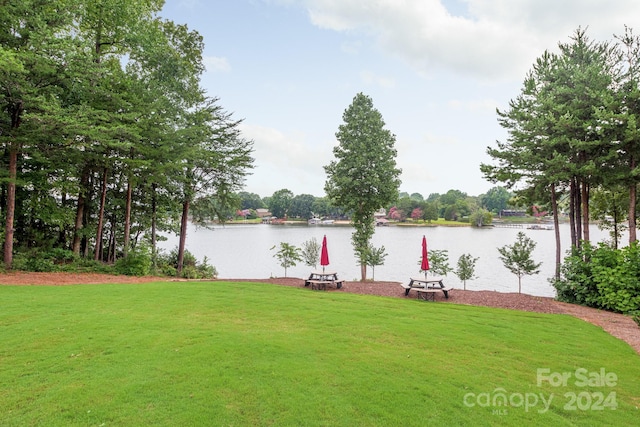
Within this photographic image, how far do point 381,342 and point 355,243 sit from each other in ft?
43.2

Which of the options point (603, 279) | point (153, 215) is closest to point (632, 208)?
point (603, 279)

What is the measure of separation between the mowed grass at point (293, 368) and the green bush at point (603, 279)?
13.9 feet

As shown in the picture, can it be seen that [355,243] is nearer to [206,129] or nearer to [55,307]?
[206,129]

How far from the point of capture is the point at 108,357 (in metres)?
5.02

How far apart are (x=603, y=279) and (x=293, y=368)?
1237 centimetres

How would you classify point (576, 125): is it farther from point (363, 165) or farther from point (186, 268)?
point (186, 268)

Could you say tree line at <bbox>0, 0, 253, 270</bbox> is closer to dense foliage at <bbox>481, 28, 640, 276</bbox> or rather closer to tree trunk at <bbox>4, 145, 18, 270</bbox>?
tree trunk at <bbox>4, 145, 18, 270</bbox>

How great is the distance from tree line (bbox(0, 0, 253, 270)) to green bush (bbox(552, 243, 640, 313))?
690 inches

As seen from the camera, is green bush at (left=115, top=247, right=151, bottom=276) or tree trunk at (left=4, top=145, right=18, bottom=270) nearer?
tree trunk at (left=4, top=145, right=18, bottom=270)

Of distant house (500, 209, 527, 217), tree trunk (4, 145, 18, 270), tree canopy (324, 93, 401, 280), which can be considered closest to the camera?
tree trunk (4, 145, 18, 270)

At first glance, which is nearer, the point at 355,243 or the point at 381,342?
the point at 381,342

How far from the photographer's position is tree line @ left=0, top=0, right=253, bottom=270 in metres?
12.2

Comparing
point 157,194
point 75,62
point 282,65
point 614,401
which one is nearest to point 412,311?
point 614,401

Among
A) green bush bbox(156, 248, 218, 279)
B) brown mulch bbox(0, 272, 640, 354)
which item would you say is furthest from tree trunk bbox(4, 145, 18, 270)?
green bush bbox(156, 248, 218, 279)
